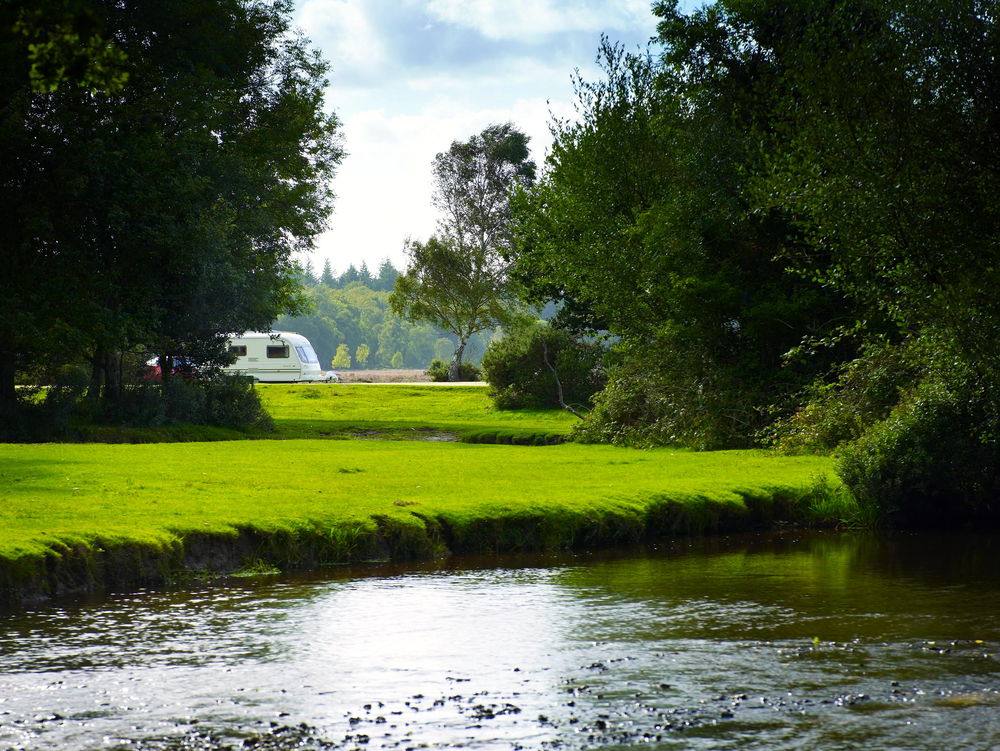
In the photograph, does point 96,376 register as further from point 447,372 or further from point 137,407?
point 447,372

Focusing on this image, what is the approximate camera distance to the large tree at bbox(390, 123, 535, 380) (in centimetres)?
8525

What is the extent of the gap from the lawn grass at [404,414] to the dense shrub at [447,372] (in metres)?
15.1

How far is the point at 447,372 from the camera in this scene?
82125 mm

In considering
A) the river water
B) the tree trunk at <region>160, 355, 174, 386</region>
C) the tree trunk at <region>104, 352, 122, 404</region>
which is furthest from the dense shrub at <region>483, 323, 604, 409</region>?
the river water

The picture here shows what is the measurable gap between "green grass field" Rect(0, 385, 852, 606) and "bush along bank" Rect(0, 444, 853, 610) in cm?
2

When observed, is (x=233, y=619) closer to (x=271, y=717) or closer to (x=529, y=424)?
(x=271, y=717)

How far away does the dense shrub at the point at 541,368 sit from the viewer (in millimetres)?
51219

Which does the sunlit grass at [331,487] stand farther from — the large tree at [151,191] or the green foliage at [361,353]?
the green foliage at [361,353]

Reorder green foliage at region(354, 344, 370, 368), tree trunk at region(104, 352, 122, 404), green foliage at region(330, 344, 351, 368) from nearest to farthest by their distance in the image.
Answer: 1. tree trunk at region(104, 352, 122, 404)
2. green foliage at region(330, 344, 351, 368)
3. green foliage at region(354, 344, 370, 368)

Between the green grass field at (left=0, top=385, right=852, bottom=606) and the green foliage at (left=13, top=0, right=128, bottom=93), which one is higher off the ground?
the green foliage at (left=13, top=0, right=128, bottom=93)

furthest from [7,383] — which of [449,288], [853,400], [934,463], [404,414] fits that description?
[449,288]

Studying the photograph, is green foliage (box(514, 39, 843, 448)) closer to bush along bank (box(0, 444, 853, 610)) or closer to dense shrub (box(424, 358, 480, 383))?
bush along bank (box(0, 444, 853, 610))

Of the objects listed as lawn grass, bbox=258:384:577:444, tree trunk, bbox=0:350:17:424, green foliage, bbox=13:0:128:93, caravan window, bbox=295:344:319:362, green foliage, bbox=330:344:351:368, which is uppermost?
green foliage, bbox=330:344:351:368

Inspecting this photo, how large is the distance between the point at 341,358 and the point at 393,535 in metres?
166
